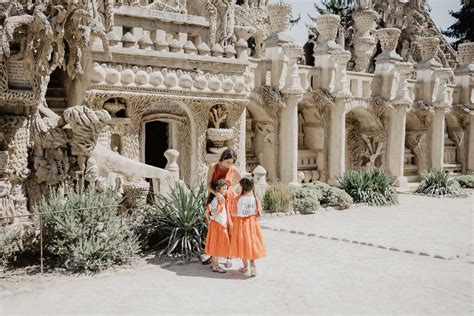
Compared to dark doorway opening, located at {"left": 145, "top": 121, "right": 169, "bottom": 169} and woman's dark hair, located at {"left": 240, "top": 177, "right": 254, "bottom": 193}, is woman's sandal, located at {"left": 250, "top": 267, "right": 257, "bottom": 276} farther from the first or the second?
dark doorway opening, located at {"left": 145, "top": 121, "right": 169, "bottom": 169}

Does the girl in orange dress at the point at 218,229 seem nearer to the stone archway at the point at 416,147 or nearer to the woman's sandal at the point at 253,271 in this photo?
the woman's sandal at the point at 253,271

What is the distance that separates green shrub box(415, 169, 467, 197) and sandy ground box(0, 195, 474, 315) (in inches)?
359

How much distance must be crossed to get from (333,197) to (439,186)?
6157mm

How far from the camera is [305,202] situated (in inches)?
573

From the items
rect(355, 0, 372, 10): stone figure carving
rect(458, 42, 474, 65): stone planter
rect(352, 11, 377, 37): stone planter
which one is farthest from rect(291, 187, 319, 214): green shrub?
rect(458, 42, 474, 65): stone planter

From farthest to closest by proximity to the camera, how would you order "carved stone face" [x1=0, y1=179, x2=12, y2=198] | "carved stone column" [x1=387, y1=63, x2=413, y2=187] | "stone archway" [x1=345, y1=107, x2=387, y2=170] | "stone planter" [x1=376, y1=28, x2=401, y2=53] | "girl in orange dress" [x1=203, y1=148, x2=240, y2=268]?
"stone archway" [x1=345, y1=107, x2=387, y2=170], "stone planter" [x1=376, y1=28, x2=401, y2=53], "carved stone column" [x1=387, y1=63, x2=413, y2=187], "carved stone face" [x1=0, y1=179, x2=12, y2=198], "girl in orange dress" [x1=203, y1=148, x2=240, y2=268]

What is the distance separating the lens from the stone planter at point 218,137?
1512cm

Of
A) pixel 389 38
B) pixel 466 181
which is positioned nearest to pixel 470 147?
pixel 466 181

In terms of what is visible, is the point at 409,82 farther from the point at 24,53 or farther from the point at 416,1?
the point at 24,53

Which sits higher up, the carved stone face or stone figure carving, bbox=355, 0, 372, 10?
stone figure carving, bbox=355, 0, 372, 10

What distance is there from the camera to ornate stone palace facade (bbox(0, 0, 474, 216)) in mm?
9320

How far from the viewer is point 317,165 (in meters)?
20.4

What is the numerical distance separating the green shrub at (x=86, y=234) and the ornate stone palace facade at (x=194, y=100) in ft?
3.39

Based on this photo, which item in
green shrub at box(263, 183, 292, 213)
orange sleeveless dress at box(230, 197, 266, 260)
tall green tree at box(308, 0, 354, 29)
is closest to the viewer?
orange sleeveless dress at box(230, 197, 266, 260)
